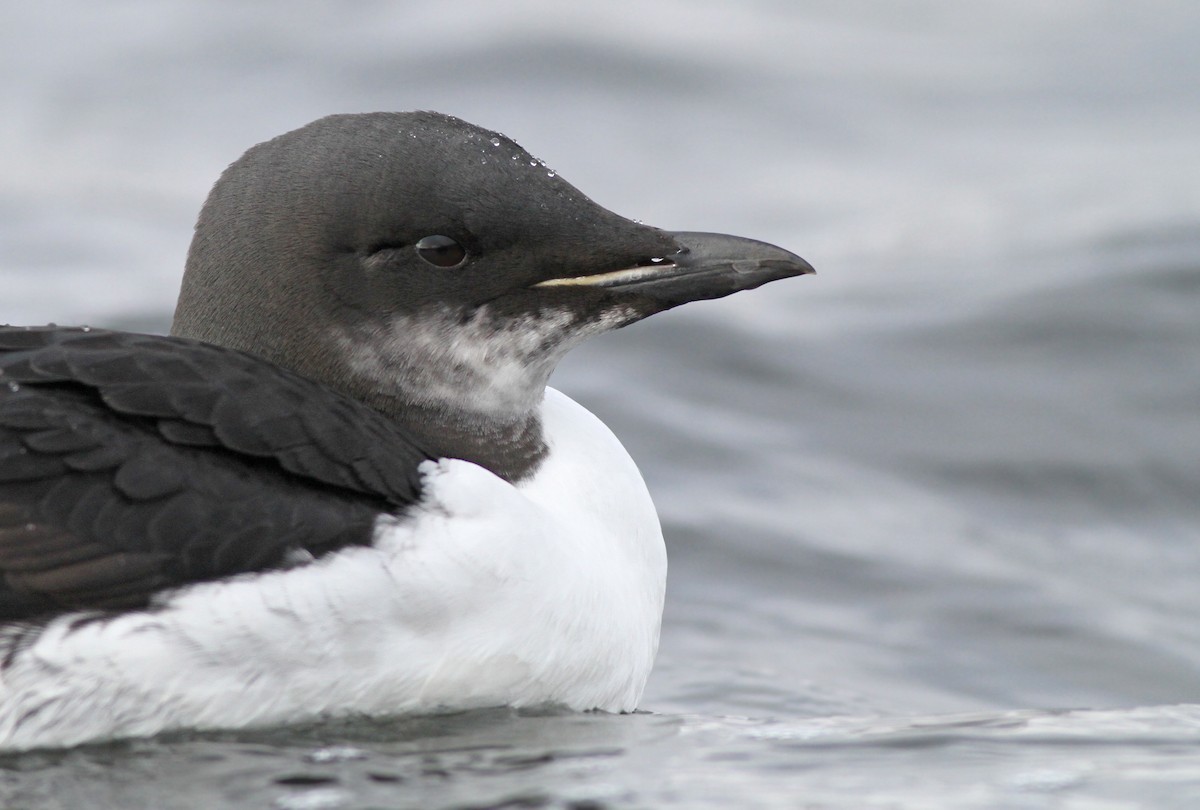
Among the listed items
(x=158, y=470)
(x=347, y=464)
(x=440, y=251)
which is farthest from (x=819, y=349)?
(x=158, y=470)

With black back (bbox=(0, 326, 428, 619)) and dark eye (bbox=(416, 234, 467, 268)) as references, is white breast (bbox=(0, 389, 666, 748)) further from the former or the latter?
dark eye (bbox=(416, 234, 467, 268))

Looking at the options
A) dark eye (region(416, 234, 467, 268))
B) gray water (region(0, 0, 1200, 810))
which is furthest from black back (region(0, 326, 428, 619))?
dark eye (region(416, 234, 467, 268))

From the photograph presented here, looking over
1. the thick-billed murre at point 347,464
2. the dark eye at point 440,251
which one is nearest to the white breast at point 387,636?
the thick-billed murre at point 347,464

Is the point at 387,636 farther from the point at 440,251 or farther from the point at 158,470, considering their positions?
the point at 440,251

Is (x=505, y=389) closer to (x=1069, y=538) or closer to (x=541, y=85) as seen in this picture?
(x=1069, y=538)

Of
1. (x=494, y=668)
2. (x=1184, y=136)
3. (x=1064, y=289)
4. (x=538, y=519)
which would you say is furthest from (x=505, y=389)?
(x=1184, y=136)

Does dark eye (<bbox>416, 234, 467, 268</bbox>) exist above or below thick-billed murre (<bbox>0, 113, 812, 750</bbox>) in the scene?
above

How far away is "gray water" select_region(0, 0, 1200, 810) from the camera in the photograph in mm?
3182

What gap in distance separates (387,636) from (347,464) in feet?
1.11

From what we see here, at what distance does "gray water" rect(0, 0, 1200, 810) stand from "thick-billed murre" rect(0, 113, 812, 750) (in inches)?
5.8

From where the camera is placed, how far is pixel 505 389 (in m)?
3.95

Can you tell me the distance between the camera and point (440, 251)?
12.5ft

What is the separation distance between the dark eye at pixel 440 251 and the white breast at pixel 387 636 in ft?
1.55

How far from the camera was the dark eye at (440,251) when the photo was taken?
3.81 meters
